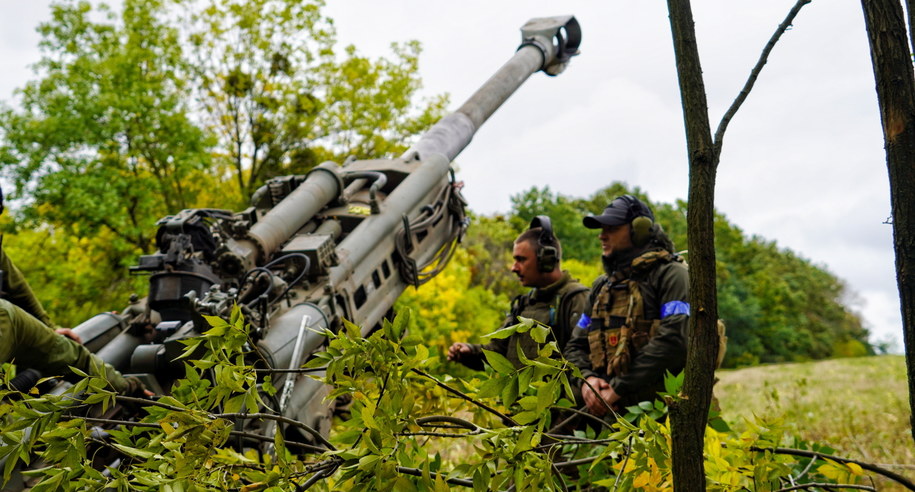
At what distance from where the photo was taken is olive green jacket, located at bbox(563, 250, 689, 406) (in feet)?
12.9

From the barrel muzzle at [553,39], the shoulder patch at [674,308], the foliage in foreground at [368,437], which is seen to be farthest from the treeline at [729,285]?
the foliage in foreground at [368,437]

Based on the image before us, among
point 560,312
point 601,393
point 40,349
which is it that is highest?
point 560,312

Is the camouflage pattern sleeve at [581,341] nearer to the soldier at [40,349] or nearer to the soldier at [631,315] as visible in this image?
the soldier at [631,315]

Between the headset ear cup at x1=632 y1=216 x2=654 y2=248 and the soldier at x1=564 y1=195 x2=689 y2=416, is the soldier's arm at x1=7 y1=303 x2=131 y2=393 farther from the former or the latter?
the headset ear cup at x1=632 y1=216 x2=654 y2=248

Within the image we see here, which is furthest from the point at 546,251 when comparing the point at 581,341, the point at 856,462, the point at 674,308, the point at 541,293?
the point at 856,462

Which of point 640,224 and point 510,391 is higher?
point 640,224

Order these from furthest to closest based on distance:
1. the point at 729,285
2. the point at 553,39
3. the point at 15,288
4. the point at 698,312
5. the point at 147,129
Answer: the point at 729,285 < the point at 147,129 < the point at 553,39 < the point at 15,288 < the point at 698,312

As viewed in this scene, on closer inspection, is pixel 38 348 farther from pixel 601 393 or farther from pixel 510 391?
pixel 510 391

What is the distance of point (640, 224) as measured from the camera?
439 cm

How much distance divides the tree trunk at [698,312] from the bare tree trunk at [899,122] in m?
0.35

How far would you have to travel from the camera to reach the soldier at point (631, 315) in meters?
3.97

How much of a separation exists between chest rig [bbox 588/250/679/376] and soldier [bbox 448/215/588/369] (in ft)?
1.83

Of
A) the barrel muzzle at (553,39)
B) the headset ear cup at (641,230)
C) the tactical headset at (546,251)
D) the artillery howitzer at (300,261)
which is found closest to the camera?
the headset ear cup at (641,230)

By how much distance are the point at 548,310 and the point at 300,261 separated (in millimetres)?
1836
